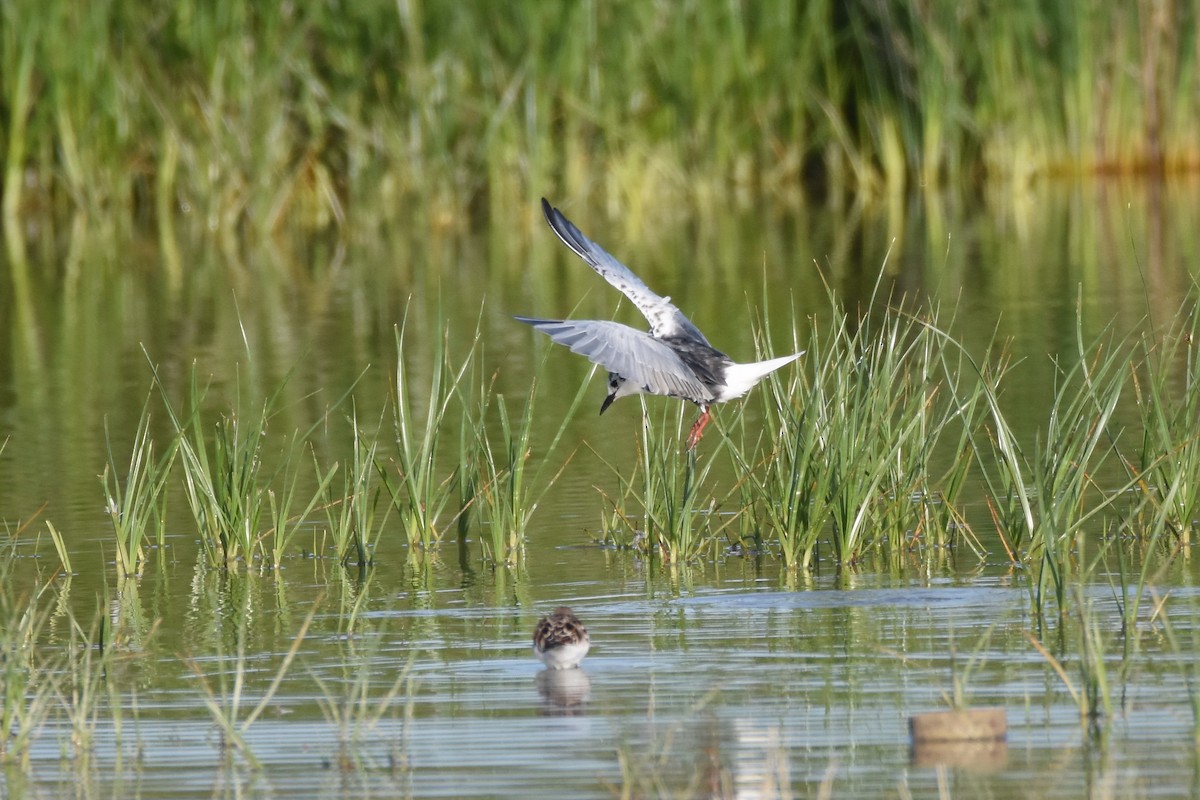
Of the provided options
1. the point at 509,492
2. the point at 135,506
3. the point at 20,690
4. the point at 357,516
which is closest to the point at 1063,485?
the point at 509,492

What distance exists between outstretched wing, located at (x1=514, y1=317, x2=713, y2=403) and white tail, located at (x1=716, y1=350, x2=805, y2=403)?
7 centimetres

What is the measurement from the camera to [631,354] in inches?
234

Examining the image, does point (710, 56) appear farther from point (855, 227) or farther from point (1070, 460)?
point (1070, 460)

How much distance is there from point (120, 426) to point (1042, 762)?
5735 millimetres

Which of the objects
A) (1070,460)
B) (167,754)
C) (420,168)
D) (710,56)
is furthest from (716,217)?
(167,754)

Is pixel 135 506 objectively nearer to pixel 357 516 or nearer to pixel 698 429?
pixel 357 516

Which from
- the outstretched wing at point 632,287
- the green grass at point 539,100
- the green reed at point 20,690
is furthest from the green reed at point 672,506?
the green grass at point 539,100

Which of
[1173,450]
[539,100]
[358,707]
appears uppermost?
[539,100]

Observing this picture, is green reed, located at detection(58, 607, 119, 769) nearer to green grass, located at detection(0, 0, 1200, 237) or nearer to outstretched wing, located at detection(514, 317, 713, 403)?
outstretched wing, located at detection(514, 317, 713, 403)

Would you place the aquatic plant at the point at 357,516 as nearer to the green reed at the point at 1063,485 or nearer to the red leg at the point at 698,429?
the red leg at the point at 698,429

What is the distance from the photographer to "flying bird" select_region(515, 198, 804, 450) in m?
5.80

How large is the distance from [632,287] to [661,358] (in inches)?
27.6

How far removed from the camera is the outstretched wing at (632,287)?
653 centimetres

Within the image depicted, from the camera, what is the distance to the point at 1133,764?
3.58m
